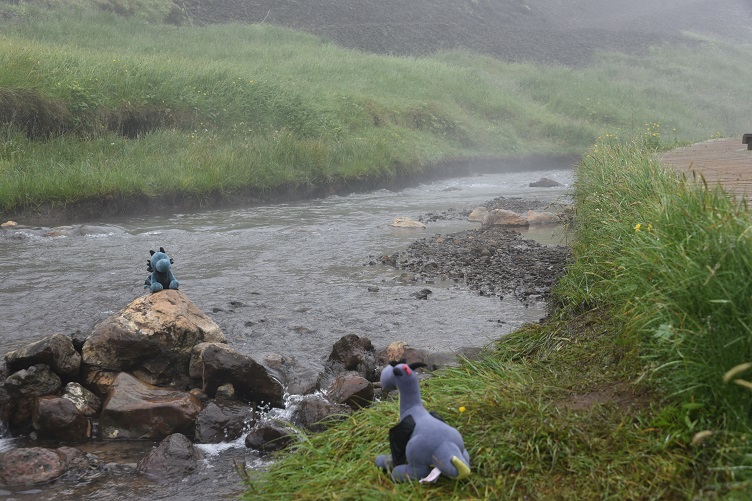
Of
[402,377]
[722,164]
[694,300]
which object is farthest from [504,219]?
[402,377]

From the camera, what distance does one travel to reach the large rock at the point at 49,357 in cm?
607

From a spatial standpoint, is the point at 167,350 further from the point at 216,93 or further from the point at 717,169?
the point at 216,93

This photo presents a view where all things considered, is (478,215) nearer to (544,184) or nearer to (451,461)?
(544,184)

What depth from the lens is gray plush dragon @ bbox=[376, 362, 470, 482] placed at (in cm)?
343

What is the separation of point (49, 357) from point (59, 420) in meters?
0.69

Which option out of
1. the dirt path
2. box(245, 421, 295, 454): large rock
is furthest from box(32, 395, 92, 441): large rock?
the dirt path

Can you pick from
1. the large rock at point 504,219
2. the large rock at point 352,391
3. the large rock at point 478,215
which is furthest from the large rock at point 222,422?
the large rock at point 478,215

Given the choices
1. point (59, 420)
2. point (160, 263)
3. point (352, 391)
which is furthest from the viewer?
point (160, 263)

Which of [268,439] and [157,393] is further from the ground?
[157,393]

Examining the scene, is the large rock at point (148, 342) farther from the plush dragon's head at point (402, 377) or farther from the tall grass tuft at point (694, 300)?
the tall grass tuft at point (694, 300)

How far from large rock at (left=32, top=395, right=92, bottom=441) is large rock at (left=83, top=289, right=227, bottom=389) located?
0.72m

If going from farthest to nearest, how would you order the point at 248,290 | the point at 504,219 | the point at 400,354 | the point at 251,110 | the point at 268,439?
the point at 251,110 < the point at 504,219 < the point at 248,290 < the point at 400,354 < the point at 268,439

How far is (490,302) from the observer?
8.91 metres

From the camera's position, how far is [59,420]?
18.4ft
